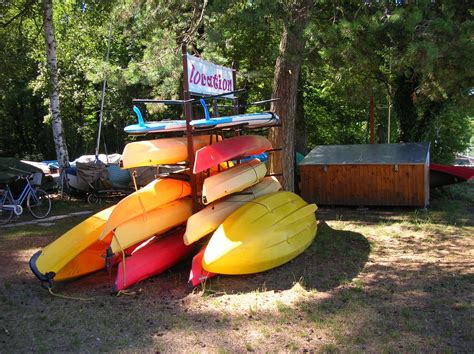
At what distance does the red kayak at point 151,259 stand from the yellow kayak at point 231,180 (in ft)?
2.77

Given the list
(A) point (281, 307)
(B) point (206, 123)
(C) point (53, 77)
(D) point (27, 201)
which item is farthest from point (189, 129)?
(C) point (53, 77)

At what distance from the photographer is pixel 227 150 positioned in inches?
246

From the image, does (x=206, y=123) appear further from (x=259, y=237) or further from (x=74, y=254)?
(x=74, y=254)

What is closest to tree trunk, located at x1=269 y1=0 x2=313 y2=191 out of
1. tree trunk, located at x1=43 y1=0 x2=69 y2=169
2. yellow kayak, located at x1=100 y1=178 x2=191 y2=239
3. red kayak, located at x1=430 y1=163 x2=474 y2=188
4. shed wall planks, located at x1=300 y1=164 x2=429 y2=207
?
yellow kayak, located at x1=100 y1=178 x2=191 y2=239

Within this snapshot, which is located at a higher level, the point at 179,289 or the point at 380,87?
the point at 380,87

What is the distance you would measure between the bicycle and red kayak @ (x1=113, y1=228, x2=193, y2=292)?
16.1 feet

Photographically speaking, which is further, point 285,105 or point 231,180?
point 285,105

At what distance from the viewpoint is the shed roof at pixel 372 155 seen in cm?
1055

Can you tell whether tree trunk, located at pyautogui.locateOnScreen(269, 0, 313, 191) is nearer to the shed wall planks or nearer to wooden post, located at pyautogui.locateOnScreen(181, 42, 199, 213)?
wooden post, located at pyautogui.locateOnScreen(181, 42, 199, 213)

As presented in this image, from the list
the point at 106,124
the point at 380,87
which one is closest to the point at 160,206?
the point at 380,87

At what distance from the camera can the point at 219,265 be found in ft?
17.1

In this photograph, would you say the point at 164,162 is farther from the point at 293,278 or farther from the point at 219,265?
the point at 293,278

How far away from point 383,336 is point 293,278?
1.73 metres

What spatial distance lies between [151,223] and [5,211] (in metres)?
5.82
